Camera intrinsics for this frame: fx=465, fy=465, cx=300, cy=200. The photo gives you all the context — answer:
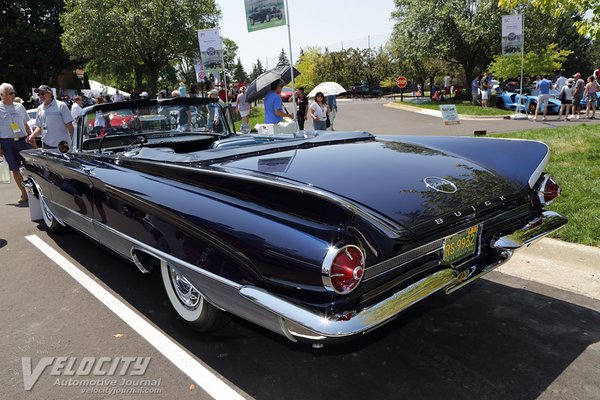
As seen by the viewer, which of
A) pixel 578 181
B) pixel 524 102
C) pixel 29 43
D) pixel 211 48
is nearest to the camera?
pixel 578 181

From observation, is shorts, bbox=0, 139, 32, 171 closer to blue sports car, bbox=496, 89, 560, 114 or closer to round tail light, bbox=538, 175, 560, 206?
round tail light, bbox=538, 175, 560, 206

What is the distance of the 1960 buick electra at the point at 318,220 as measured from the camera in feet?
6.69

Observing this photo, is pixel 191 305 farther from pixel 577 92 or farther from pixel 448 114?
pixel 577 92

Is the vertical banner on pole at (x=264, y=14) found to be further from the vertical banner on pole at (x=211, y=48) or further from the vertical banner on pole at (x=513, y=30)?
the vertical banner on pole at (x=513, y=30)

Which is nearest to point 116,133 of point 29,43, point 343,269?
point 343,269

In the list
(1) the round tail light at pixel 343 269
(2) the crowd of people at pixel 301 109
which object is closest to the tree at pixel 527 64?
(2) the crowd of people at pixel 301 109

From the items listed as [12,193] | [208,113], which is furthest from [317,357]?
[12,193]

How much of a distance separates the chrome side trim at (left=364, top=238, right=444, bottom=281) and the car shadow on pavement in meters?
0.23

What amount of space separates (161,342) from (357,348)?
1.23 meters

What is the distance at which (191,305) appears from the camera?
297 centimetres

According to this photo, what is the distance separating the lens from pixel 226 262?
230cm

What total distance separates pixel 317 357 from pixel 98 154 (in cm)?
250

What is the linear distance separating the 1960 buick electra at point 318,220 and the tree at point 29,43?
4227 cm

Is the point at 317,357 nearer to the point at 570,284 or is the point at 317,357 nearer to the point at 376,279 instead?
the point at 376,279
